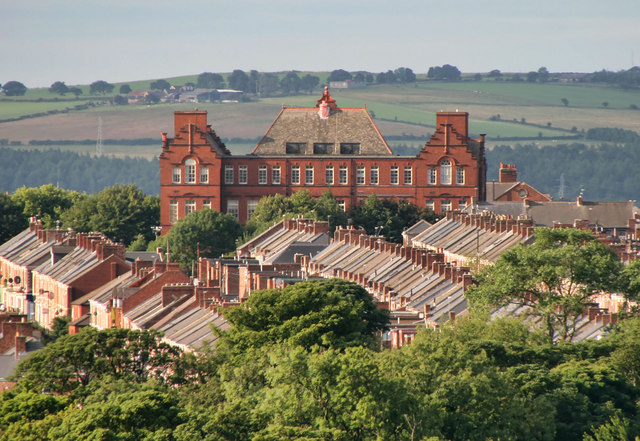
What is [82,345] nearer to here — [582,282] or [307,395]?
[307,395]

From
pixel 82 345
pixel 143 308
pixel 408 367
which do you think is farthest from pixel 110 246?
pixel 408 367

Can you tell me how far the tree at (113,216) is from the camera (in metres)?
189

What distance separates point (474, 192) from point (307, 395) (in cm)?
13858

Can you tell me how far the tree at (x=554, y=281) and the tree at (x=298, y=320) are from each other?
19.5 feet

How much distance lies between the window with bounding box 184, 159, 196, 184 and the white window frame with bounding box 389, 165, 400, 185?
20070 mm

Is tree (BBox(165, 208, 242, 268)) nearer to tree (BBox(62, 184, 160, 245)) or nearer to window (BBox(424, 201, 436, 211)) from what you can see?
tree (BBox(62, 184, 160, 245))

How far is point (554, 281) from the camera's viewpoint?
265 feet

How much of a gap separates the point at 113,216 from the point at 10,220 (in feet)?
34.5

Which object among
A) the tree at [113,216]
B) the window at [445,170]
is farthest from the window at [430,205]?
the tree at [113,216]

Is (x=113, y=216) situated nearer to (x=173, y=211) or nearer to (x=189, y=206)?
(x=173, y=211)

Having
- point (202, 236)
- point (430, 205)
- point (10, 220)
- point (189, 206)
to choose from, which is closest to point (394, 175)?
point (430, 205)

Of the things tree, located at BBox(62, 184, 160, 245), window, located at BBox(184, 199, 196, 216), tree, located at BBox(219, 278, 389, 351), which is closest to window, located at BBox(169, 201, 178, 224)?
window, located at BBox(184, 199, 196, 216)

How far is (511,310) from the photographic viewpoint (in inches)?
3366

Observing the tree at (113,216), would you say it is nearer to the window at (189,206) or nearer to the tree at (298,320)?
the window at (189,206)
